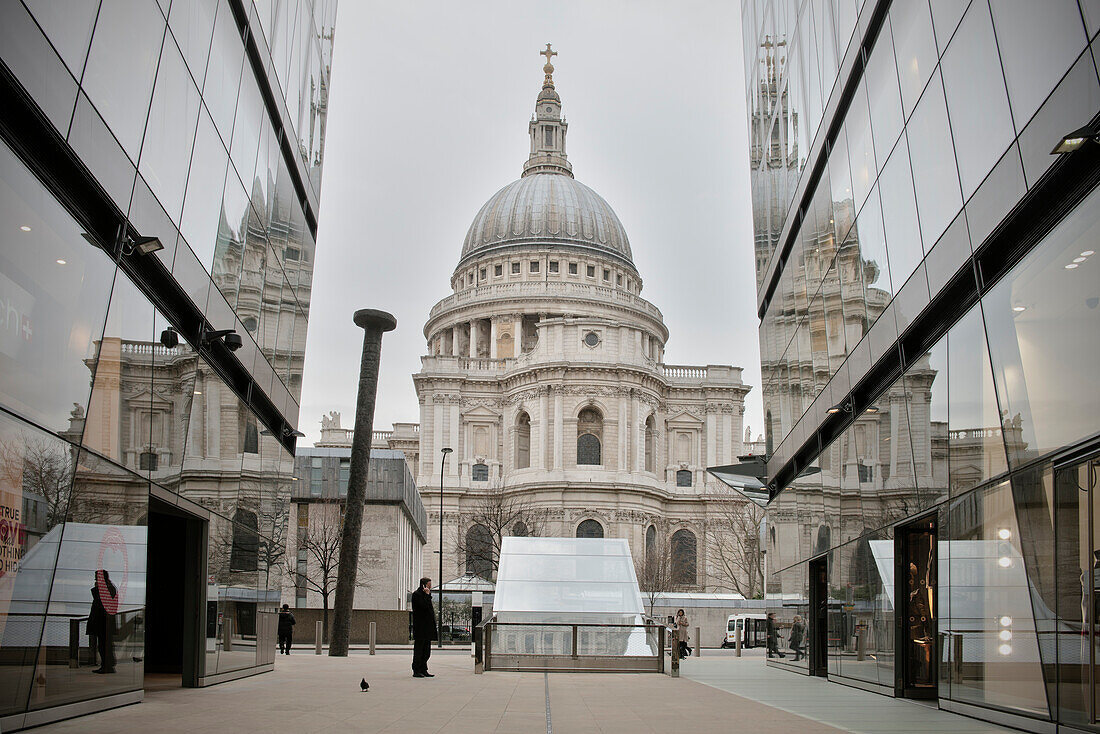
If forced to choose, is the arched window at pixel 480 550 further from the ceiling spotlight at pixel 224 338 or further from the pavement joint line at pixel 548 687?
the ceiling spotlight at pixel 224 338

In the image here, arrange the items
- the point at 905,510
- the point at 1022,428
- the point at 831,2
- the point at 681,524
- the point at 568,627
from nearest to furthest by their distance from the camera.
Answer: the point at 1022,428 < the point at 905,510 < the point at 831,2 < the point at 568,627 < the point at 681,524

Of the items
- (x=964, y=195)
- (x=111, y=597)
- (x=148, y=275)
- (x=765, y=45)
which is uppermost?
(x=765, y=45)

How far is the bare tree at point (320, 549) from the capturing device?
48250 mm

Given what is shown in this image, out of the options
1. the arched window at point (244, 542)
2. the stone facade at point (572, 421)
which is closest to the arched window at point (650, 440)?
the stone facade at point (572, 421)

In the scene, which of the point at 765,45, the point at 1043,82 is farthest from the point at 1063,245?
the point at 765,45

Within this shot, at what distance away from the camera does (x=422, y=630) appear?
19.5m

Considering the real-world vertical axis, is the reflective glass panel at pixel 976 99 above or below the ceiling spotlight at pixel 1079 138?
above

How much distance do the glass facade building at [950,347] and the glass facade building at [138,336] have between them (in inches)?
331

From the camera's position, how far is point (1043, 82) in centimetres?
993

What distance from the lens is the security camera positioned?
530 inches

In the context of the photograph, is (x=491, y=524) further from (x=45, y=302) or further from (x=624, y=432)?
(x=45, y=302)

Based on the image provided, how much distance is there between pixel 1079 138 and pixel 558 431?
74977 mm

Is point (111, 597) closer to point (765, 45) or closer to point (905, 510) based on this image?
point (905, 510)

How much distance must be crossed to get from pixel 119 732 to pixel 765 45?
21.7 metres
